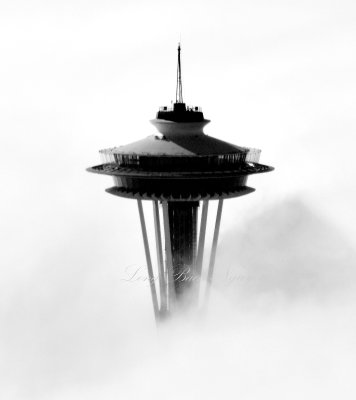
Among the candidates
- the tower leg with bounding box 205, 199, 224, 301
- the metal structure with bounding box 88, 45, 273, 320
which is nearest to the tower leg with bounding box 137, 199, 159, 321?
the metal structure with bounding box 88, 45, 273, 320

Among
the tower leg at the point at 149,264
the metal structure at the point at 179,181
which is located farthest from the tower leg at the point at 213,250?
the tower leg at the point at 149,264

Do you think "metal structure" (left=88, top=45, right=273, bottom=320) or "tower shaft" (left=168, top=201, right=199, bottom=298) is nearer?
"metal structure" (left=88, top=45, right=273, bottom=320)

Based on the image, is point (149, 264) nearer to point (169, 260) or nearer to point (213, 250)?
point (169, 260)

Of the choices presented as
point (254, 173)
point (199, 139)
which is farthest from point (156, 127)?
point (254, 173)

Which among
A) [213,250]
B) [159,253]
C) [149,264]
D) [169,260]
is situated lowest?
[149,264]

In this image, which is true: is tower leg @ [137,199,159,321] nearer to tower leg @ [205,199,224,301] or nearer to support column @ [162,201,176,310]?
support column @ [162,201,176,310]

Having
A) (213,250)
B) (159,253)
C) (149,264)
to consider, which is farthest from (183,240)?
(149,264)

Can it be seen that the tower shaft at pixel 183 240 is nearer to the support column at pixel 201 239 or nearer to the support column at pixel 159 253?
the support column at pixel 201 239

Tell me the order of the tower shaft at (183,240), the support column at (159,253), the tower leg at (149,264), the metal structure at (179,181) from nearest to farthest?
the metal structure at (179,181) → the tower shaft at (183,240) → the support column at (159,253) → the tower leg at (149,264)
